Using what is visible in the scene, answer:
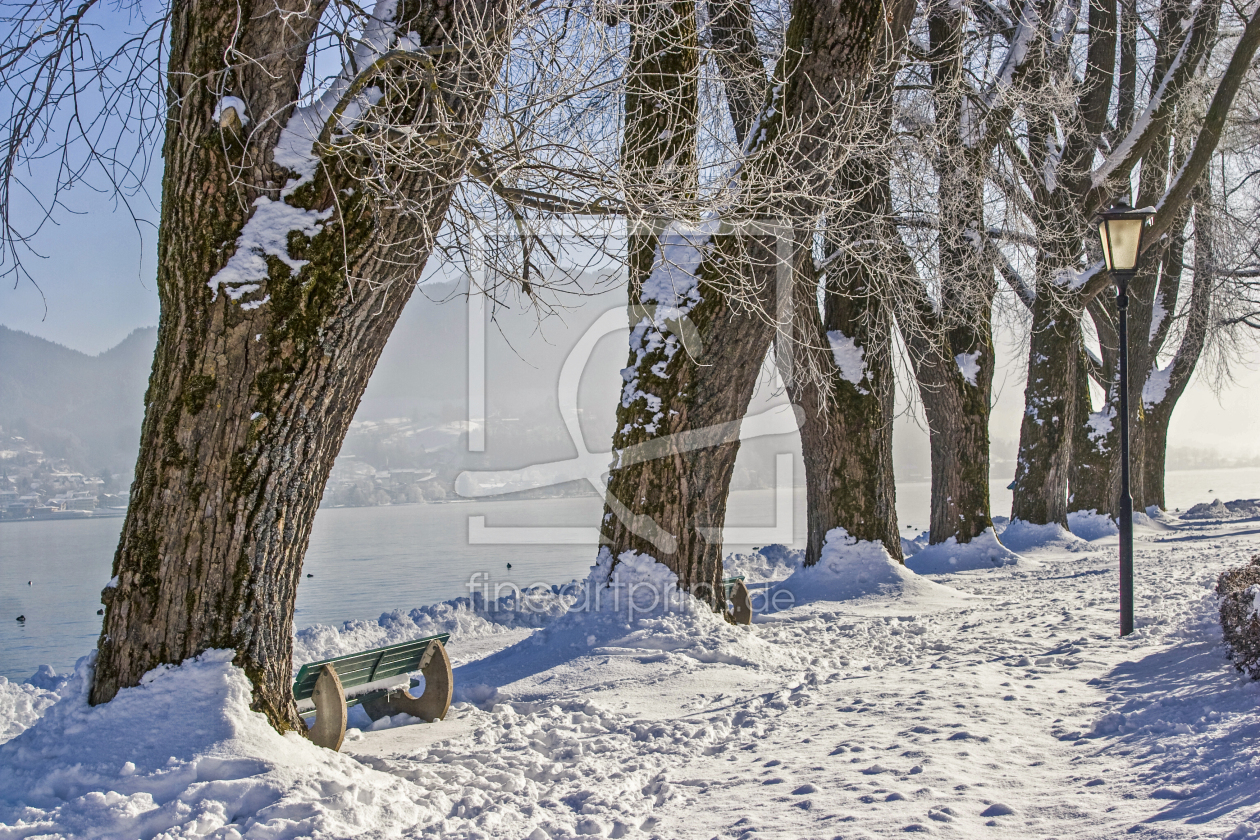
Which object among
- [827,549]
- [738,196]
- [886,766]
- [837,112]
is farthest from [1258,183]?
[886,766]

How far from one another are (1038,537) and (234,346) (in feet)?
46.8

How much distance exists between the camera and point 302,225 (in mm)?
4148

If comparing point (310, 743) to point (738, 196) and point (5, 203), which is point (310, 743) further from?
point (738, 196)

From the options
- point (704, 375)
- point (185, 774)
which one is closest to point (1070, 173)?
point (704, 375)

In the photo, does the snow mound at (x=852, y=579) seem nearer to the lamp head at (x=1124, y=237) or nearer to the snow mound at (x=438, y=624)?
the snow mound at (x=438, y=624)

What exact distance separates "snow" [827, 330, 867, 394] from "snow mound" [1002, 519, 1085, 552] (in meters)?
5.81

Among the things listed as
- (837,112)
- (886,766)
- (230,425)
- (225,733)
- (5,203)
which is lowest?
(886,766)

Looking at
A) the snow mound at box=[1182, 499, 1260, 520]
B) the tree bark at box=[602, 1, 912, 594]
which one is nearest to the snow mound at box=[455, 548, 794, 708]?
the tree bark at box=[602, 1, 912, 594]

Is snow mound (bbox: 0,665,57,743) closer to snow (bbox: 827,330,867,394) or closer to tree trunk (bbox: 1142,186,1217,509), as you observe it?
snow (bbox: 827,330,867,394)

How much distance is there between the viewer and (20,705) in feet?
19.7

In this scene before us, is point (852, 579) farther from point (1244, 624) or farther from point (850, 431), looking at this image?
point (1244, 624)

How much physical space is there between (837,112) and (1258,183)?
16.0 m

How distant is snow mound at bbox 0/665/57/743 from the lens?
575cm

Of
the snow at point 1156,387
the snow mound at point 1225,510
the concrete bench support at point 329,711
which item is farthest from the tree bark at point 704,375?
the snow mound at point 1225,510
